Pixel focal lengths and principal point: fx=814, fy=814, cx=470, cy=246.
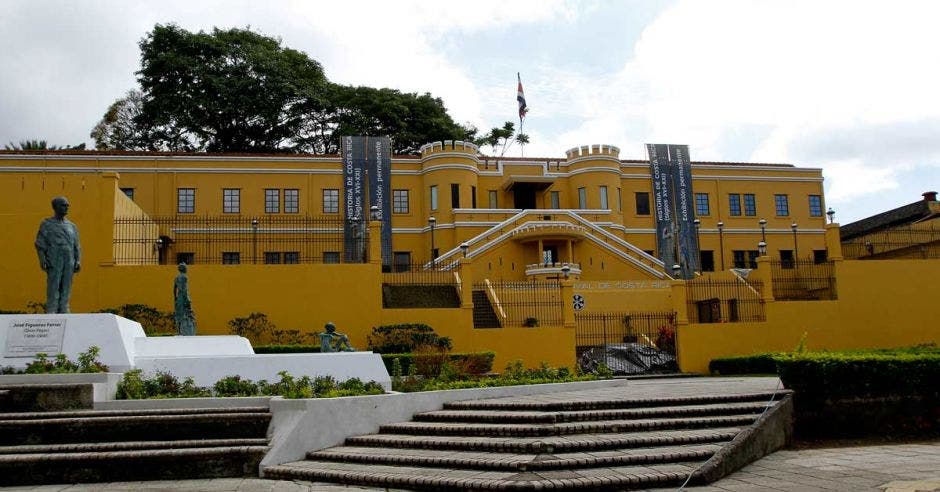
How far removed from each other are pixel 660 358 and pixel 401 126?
28.2 metres

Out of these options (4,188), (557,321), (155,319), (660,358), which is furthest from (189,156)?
(660,358)

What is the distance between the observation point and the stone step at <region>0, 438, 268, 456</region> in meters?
9.91

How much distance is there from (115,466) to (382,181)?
30213mm

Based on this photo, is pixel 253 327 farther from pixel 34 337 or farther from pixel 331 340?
pixel 34 337

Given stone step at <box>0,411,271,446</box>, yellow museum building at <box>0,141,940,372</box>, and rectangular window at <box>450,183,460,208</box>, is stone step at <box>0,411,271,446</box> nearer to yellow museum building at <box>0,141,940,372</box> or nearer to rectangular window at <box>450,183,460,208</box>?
yellow museum building at <box>0,141,940,372</box>

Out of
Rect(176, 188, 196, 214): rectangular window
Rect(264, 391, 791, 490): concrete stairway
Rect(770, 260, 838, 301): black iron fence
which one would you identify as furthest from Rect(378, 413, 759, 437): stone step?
Rect(176, 188, 196, 214): rectangular window

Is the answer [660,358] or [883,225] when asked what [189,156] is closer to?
[660,358]

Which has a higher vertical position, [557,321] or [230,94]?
[230,94]

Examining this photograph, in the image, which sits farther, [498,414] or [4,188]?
[4,188]

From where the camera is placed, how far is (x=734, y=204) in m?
43.7

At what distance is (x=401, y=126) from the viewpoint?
49094mm

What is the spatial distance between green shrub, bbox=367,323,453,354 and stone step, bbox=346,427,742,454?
1154 cm

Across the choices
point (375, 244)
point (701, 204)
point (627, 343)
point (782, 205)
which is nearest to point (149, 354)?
point (375, 244)

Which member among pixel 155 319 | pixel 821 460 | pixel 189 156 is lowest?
pixel 821 460
